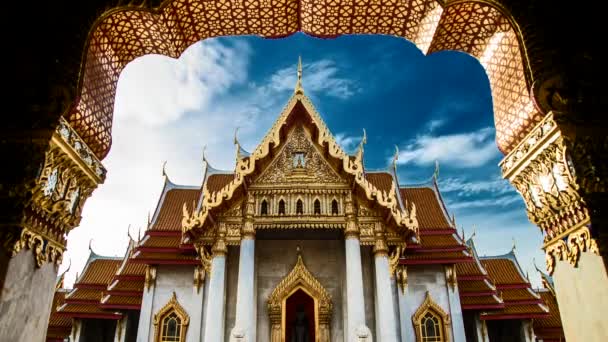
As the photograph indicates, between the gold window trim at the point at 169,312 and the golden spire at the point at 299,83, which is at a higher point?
the golden spire at the point at 299,83

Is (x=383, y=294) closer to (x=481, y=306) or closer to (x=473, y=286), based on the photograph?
(x=481, y=306)

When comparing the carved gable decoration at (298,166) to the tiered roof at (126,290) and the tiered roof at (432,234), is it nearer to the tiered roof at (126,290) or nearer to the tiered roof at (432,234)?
the tiered roof at (432,234)

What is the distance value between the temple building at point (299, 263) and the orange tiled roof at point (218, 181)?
2790mm

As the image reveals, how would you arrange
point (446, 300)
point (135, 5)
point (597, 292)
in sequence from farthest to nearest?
point (446, 300)
point (135, 5)
point (597, 292)

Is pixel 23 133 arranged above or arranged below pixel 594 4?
below

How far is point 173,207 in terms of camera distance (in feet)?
52.1

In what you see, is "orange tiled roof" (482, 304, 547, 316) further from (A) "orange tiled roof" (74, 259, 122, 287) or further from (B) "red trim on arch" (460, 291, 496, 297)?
(A) "orange tiled roof" (74, 259, 122, 287)

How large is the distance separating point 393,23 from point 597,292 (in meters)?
4.18

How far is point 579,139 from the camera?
4.05m

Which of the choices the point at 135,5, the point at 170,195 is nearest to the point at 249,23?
the point at 135,5

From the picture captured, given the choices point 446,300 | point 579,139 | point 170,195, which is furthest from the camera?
point 170,195

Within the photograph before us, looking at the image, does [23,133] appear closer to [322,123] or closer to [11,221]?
[11,221]

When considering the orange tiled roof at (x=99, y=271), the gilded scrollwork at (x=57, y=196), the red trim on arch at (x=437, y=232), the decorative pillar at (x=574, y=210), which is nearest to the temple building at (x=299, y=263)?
the red trim on arch at (x=437, y=232)

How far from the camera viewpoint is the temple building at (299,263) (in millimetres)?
10539
